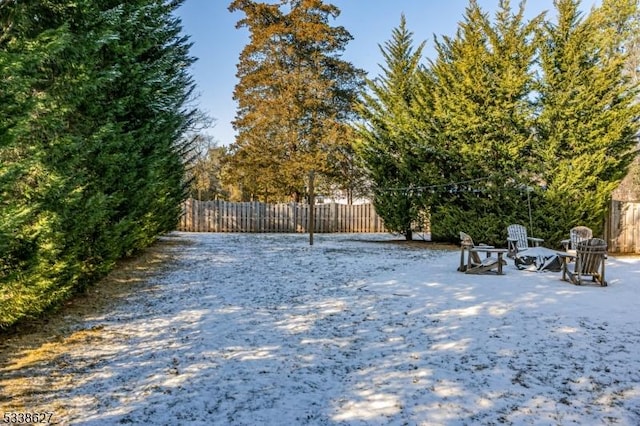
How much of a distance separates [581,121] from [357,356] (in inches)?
414

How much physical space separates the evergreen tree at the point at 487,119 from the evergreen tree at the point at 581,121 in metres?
0.55

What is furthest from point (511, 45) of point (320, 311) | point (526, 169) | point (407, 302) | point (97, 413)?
point (97, 413)

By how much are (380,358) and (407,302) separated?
1.91 metres

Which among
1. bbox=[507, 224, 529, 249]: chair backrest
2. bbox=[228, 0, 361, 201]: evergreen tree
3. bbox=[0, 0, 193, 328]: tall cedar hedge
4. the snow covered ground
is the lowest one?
the snow covered ground

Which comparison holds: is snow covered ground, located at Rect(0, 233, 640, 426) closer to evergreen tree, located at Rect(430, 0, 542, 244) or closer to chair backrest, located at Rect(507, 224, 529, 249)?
chair backrest, located at Rect(507, 224, 529, 249)

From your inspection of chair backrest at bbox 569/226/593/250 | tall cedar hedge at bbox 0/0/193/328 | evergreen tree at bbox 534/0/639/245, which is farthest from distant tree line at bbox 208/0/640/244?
tall cedar hedge at bbox 0/0/193/328

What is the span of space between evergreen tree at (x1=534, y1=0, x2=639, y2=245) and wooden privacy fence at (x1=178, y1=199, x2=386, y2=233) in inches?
373

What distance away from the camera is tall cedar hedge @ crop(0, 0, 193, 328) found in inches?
118

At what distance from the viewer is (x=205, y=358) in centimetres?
347

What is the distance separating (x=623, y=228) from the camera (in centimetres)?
1116

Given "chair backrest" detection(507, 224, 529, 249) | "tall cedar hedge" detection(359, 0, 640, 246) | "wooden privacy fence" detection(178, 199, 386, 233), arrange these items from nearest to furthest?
"chair backrest" detection(507, 224, 529, 249)
"tall cedar hedge" detection(359, 0, 640, 246)
"wooden privacy fence" detection(178, 199, 386, 233)

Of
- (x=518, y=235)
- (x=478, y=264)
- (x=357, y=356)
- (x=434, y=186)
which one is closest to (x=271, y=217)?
(x=434, y=186)

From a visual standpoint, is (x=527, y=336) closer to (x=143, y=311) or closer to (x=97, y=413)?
(x=97, y=413)

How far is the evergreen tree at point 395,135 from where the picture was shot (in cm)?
1336
